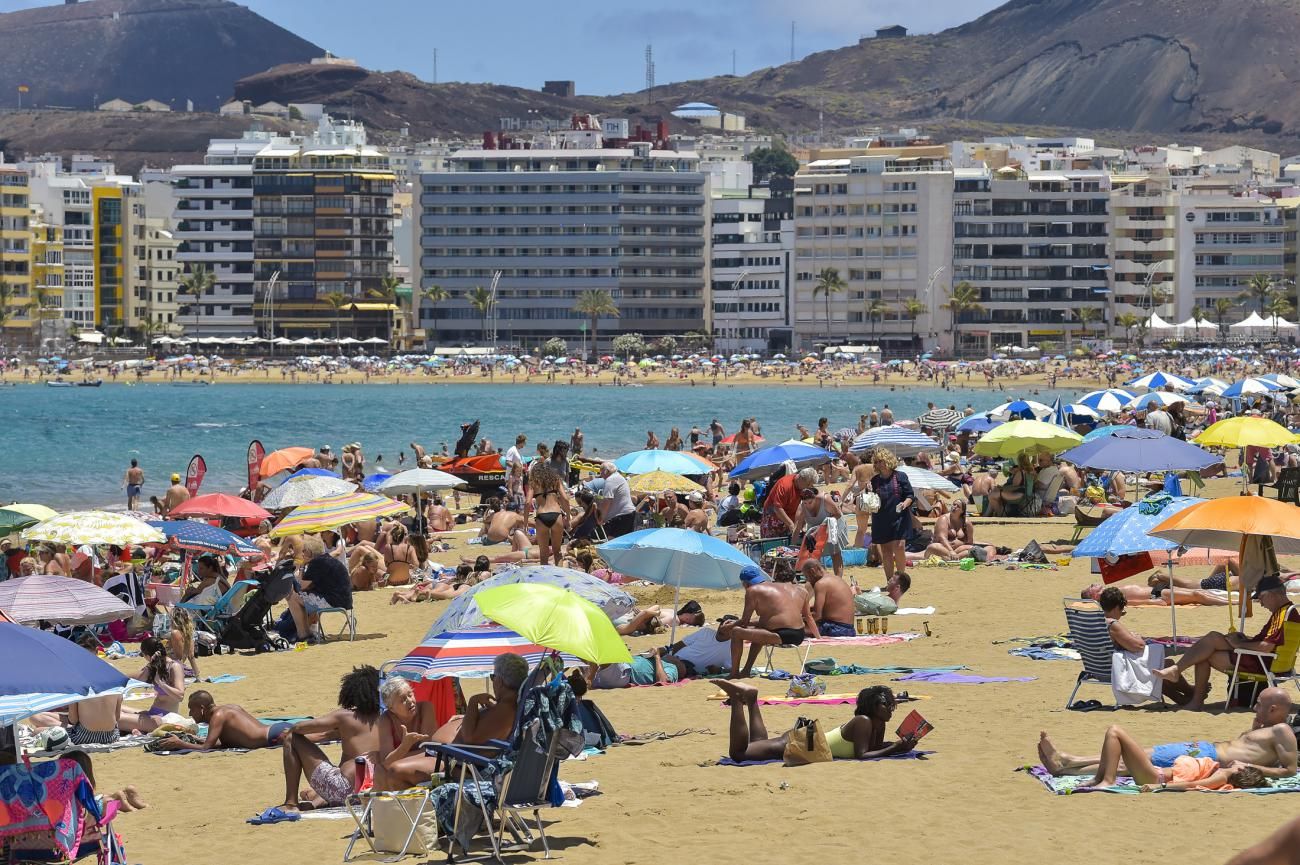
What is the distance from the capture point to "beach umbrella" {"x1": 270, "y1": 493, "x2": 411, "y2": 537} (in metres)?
16.8

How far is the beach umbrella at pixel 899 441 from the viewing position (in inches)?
965

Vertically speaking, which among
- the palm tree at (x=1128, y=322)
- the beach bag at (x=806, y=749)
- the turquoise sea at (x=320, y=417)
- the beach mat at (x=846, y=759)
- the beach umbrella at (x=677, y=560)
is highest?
the beach umbrella at (x=677, y=560)

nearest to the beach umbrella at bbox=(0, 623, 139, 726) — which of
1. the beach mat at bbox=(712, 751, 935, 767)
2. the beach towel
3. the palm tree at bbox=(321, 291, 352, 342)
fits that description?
the beach mat at bbox=(712, 751, 935, 767)

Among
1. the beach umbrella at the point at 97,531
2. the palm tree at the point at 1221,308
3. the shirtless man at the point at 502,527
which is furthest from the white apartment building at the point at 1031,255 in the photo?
the beach umbrella at the point at 97,531

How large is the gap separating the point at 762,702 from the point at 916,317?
10953 centimetres

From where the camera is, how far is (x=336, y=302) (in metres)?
126

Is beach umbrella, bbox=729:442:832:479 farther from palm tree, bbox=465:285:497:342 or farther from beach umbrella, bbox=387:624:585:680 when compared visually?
palm tree, bbox=465:285:497:342

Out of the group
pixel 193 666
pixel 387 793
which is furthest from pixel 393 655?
pixel 387 793

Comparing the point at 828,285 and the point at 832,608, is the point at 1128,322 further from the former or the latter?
the point at 832,608

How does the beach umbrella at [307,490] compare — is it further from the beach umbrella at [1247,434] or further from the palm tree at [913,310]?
the palm tree at [913,310]

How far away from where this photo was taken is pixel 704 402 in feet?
292

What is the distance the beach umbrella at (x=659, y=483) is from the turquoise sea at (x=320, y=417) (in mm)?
17180

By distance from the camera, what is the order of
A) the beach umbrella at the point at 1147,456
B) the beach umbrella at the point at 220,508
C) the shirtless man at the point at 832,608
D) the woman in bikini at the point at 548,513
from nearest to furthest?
1. the shirtless man at the point at 832,608
2. the woman in bikini at the point at 548,513
3. the beach umbrella at the point at 1147,456
4. the beach umbrella at the point at 220,508

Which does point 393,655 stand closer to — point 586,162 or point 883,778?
point 883,778
